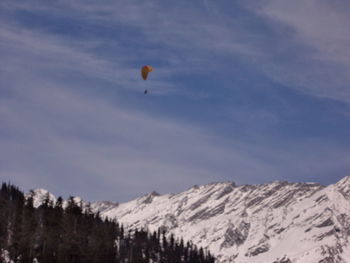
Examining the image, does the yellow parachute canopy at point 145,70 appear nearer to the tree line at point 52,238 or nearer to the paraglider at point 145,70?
the paraglider at point 145,70

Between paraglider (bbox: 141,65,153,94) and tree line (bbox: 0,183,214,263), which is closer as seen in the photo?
paraglider (bbox: 141,65,153,94)

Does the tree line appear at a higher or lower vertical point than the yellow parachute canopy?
lower

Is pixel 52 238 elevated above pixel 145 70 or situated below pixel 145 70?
below

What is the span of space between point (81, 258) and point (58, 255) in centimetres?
701

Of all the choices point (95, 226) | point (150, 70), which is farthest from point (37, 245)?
point (150, 70)

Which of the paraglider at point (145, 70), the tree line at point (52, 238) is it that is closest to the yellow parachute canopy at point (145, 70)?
the paraglider at point (145, 70)

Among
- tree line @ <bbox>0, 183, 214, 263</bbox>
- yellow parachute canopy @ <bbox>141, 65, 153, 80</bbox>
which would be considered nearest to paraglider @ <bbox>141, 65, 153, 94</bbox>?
yellow parachute canopy @ <bbox>141, 65, 153, 80</bbox>

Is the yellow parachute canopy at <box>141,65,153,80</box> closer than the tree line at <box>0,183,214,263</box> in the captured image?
Yes

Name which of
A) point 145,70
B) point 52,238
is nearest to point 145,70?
point 145,70

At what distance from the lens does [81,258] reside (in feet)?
520

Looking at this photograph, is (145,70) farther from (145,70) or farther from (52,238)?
(52,238)

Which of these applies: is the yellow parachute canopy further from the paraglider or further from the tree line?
the tree line

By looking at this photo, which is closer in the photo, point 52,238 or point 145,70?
point 145,70

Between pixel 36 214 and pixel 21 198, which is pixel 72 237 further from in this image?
pixel 21 198
